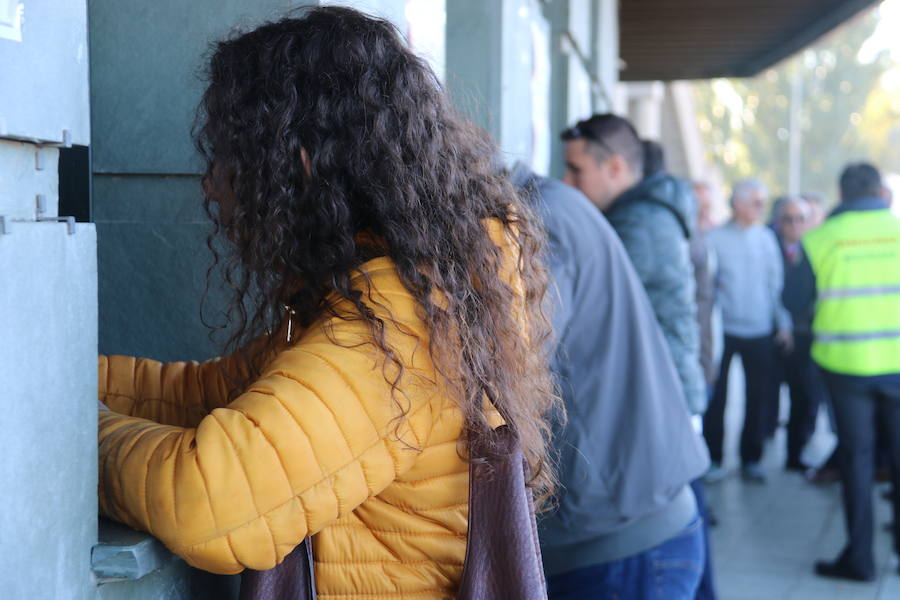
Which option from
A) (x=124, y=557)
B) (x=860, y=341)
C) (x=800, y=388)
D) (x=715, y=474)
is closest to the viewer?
(x=124, y=557)

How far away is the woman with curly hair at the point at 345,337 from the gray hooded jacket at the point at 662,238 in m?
2.52

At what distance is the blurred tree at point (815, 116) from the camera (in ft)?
145

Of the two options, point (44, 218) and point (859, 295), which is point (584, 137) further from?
point (44, 218)

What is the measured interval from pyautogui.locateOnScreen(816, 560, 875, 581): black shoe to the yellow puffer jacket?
4.41 meters

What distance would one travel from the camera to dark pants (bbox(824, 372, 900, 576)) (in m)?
5.15

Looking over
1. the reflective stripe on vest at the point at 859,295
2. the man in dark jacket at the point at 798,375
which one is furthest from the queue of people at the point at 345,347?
the man in dark jacket at the point at 798,375

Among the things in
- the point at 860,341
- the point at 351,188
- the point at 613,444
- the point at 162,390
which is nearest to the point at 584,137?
the point at 613,444

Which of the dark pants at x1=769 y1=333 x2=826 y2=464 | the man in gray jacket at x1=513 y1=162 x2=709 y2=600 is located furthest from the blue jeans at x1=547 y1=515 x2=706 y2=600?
the dark pants at x1=769 y1=333 x2=826 y2=464

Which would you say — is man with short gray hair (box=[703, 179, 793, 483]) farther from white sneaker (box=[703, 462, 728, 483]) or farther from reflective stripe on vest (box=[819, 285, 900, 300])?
reflective stripe on vest (box=[819, 285, 900, 300])

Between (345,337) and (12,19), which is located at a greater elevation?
(12,19)

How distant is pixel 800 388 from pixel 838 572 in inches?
113

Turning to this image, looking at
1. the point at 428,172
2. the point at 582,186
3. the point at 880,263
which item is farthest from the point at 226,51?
the point at 880,263

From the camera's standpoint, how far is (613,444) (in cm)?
247

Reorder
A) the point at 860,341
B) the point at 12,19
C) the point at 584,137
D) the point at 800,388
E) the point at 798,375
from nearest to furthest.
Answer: the point at 12,19 → the point at 584,137 → the point at 860,341 → the point at 800,388 → the point at 798,375
